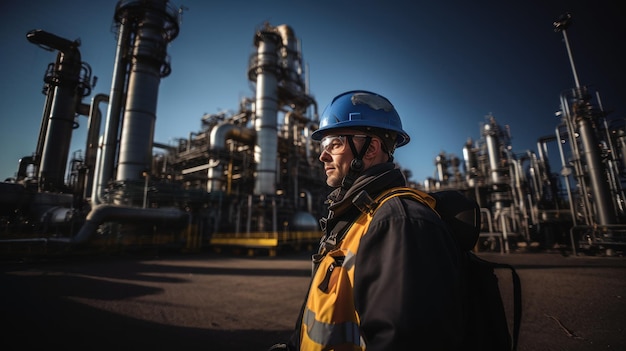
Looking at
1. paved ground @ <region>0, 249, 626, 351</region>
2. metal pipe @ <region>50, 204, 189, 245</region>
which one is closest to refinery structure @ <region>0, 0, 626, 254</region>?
metal pipe @ <region>50, 204, 189, 245</region>

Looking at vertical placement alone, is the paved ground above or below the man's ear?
below

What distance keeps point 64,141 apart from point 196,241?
12.4m

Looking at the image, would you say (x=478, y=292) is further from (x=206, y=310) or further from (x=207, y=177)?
(x=207, y=177)

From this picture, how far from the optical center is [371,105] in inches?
69.7

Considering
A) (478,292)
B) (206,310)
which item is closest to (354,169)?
(478,292)

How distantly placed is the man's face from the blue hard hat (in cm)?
8

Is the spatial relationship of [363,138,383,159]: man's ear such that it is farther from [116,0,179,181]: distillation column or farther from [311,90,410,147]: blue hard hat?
[116,0,179,181]: distillation column

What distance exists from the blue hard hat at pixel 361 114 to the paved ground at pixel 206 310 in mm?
3016

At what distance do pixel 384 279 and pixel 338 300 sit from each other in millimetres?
325

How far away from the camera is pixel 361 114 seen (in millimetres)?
1739

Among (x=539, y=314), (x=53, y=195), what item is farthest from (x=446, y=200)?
(x=53, y=195)

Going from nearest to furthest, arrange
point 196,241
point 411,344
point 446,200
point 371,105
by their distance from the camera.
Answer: point 411,344 → point 446,200 → point 371,105 → point 196,241

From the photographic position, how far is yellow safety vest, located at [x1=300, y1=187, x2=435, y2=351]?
1080mm

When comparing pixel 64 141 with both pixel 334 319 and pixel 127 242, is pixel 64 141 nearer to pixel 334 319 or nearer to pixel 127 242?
pixel 127 242
